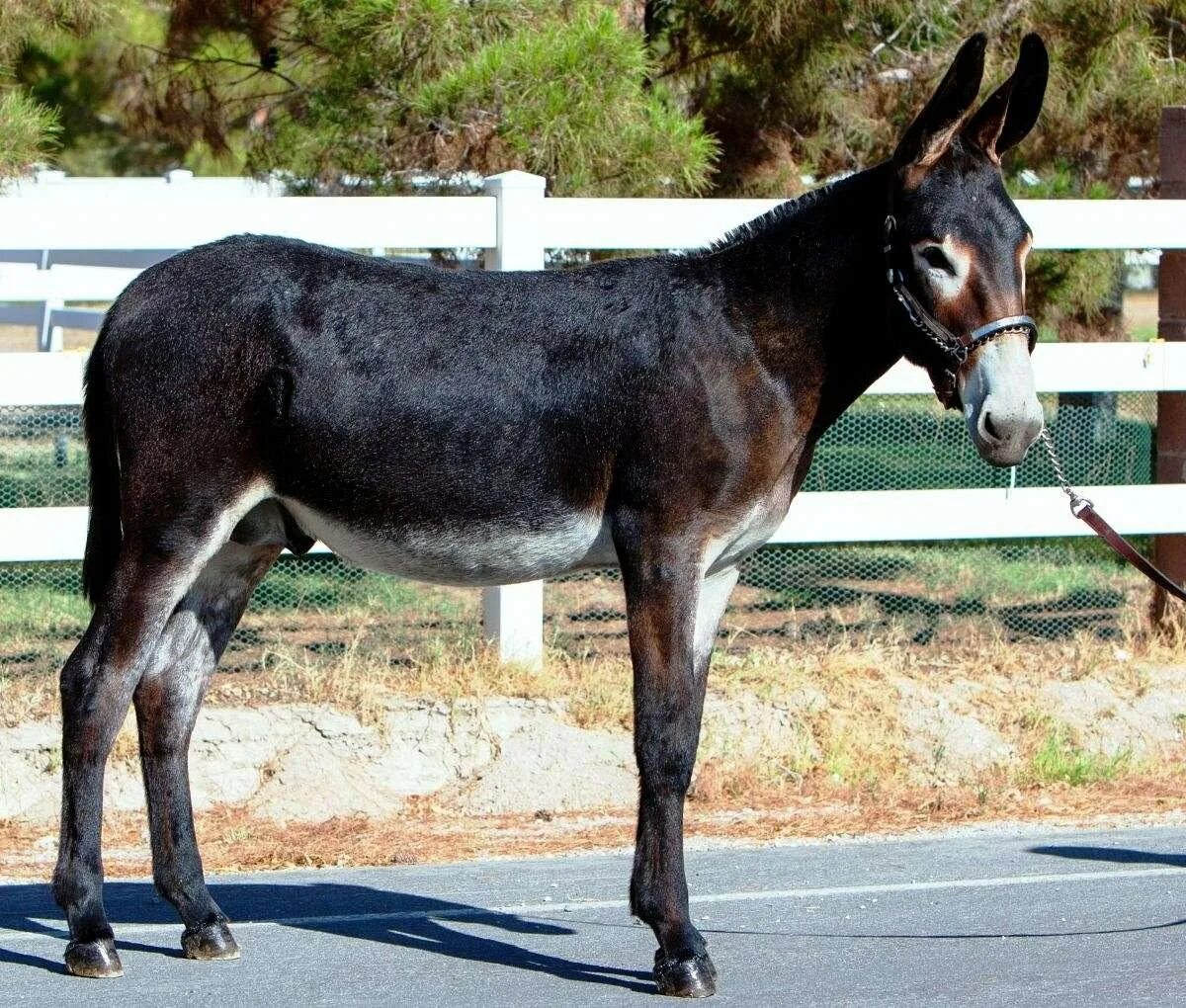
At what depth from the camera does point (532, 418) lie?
4.95 metres

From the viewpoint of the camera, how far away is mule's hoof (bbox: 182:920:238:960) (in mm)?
5102

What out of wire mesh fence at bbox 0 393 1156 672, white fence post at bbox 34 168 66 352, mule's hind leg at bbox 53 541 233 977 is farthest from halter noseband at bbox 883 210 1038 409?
white fence post at bbox 34 168 66 352

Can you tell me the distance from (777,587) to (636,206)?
2660mm

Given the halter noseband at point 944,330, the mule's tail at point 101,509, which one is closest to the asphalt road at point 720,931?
the mule's tail at point 101,509

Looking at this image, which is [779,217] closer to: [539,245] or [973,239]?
[973,239]

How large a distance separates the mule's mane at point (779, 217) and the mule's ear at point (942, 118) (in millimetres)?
332

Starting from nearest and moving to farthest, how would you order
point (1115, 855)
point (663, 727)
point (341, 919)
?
point (663, 727) < point (341, 919) < point (1115, 855)

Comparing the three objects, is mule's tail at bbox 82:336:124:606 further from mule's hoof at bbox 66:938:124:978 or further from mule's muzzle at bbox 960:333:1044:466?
mule's muzzle at bbox 960:333:1044:466

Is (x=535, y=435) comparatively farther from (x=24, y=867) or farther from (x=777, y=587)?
(x=777, y=587)

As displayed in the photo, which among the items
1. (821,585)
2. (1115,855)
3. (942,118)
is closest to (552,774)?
(1115,855)

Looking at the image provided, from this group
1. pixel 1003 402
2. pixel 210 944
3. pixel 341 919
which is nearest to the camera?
pixel 1003 402

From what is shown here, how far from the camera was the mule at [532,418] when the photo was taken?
15.9 feet

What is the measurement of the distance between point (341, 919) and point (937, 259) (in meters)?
2.67

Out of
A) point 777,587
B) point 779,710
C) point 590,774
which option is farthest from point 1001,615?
point 590,774
